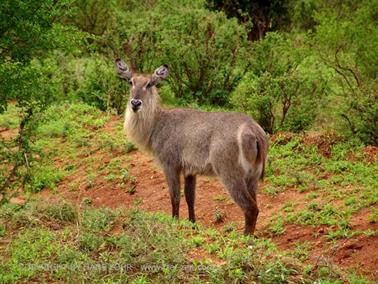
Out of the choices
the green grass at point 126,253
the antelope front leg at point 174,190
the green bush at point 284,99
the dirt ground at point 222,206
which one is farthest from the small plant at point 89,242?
the green bush at point 284,99

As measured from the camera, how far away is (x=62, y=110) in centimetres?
1353

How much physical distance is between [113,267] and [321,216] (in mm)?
3455

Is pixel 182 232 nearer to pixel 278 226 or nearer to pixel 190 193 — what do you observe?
pixel 190 193

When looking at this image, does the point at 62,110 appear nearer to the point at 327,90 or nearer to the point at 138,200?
the point at 138,200

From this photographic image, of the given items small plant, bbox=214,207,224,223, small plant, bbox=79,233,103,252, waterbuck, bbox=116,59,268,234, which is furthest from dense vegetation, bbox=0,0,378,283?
waterbuck, bbox=116,59,268,234

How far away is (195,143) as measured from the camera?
327 inches

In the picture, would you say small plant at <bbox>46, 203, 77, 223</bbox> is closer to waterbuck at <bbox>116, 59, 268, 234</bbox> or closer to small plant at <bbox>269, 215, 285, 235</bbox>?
waterbuck at <bbox>116, 59, 268, 234</bbox>

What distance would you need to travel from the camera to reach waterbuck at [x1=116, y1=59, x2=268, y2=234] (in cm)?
773

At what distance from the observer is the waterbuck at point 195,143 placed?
773 cm

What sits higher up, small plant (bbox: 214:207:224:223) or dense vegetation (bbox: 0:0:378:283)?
dense vegetation (bbox: 0:0:378:283)

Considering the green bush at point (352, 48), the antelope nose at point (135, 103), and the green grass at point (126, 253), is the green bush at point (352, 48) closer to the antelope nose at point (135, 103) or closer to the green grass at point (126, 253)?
the antelope nose at point (135, 103)

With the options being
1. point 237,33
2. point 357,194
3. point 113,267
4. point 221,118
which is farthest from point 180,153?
point 237,33

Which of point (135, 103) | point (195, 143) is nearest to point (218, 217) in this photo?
point (195, 143)

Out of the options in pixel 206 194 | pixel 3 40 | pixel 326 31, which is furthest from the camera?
pixel 326 31
